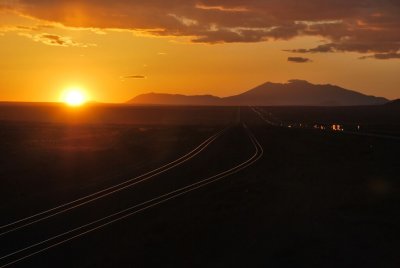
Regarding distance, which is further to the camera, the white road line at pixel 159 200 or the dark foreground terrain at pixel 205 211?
the white road line at pixel 159 200

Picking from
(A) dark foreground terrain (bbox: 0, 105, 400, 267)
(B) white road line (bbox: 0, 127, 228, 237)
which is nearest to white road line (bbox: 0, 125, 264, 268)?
(A) dark foreground terrain (bbox: 0, 105, 400, 267)

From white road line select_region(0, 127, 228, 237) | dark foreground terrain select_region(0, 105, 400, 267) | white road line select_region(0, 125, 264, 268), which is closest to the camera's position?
dark foreground terrain select_region(0, 105, 400, 267)

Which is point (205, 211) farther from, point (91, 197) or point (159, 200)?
point (91, 197)

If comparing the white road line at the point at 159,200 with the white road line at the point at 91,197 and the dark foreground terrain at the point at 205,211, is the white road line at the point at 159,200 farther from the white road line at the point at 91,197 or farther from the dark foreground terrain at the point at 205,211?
the white road line at the point at 91,197

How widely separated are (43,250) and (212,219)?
6.65 m

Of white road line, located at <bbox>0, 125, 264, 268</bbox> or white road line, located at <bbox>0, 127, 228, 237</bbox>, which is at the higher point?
white road line, located at <bbox>0, 125, 264, 268</bbox>

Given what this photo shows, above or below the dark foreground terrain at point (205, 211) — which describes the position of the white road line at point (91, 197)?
below

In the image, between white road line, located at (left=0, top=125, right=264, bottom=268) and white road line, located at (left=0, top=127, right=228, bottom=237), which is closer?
white road line, located at (left=0, top=125, right=264, bottom=268)

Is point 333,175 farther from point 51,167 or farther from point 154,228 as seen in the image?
point 51,167

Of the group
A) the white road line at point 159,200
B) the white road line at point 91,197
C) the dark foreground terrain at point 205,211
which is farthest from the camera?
the white road line at point 91,197

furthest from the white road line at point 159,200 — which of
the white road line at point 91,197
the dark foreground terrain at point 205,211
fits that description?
the white road line at point 91,197

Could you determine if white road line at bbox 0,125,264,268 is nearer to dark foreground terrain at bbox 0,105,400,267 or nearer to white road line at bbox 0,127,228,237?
dark foreground terrain at bbox 0,105,400,267

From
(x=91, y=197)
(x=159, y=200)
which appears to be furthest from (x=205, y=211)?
(x=91, y=197)

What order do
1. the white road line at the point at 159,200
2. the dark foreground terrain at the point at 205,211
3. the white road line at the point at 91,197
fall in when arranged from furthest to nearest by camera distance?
1. the white road line at the point at 91,197
2. the white road line at the point at 159,200
3. the dark foreground terrain at the point at 205,211
